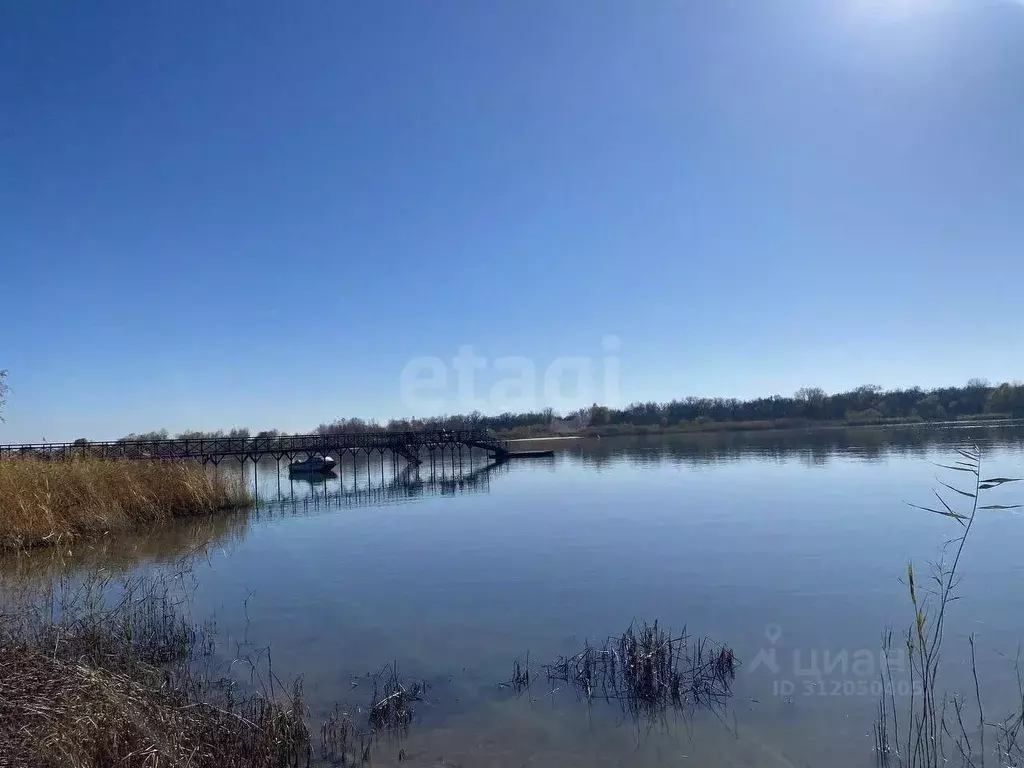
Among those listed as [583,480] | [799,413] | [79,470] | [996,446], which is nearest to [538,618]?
[79,470]

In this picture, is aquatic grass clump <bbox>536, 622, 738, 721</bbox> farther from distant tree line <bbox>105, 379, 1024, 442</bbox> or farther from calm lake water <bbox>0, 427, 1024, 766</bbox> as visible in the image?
distant tree line <bbox>105, 379, 1024, 442</bbox>

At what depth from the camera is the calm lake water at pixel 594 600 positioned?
7.17 m

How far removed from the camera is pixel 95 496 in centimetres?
2152

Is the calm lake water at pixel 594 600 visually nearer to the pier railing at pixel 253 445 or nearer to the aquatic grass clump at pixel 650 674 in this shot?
the aquatic grass clump at pixel 650 674

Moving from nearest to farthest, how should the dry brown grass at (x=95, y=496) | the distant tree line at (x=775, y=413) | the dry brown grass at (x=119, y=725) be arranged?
the dry brown grass at (x=119, y=725)
the dry brown grass at (x=95, y=496)
the distant tree line at (x=775, y=413)

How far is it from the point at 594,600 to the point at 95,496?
1774cm

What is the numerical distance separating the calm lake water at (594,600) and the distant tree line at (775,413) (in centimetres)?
7342

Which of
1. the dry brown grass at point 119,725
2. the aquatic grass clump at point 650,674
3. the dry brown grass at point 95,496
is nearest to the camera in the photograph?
the dry brown grass at point 119,725

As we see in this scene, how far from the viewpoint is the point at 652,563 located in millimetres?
15539

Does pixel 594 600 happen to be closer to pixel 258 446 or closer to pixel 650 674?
pixel 650 674

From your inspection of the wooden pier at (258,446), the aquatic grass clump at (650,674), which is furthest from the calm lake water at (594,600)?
the wooden pier at (258,446)

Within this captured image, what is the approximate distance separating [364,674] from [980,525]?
18703mm

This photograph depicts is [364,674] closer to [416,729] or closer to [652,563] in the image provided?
[416,729]

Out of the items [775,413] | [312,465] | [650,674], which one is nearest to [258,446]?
[312,465]
